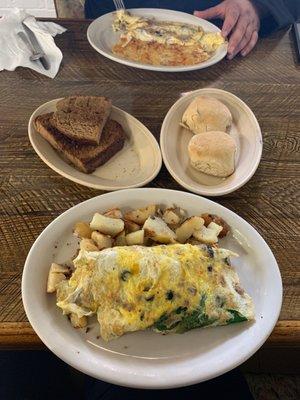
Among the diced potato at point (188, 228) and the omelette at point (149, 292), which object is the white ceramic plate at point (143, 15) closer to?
the diced potato at point (188, 228)

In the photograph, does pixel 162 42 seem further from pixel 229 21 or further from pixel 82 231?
pixel 82 231

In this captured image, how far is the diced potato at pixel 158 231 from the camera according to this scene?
0.77m

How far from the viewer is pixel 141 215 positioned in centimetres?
83

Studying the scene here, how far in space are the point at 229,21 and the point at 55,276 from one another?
3.47 feet

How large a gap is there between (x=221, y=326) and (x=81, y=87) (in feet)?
2.62

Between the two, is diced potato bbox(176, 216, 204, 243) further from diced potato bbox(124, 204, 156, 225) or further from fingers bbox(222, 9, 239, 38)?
fingers bbox(222, 9, 239, 38)

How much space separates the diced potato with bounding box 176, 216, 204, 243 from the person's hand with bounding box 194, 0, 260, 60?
731 mm

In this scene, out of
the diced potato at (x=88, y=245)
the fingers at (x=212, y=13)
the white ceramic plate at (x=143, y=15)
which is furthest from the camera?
the fingers at (x=212, y=13)

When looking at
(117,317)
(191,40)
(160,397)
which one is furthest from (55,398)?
(191,40)

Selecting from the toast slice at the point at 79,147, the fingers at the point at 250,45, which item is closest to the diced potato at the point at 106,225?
the toast slice at the point at 79,147

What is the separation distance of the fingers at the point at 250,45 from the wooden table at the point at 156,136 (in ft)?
0.06

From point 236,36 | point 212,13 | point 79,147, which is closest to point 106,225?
point 79,147

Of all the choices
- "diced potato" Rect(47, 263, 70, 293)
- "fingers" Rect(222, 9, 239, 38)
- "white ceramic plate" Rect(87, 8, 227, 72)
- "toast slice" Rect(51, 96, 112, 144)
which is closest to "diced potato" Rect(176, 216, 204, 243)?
"diced potato" Rect(47, 263, 70, 293)

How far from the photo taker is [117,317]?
0.66 m
